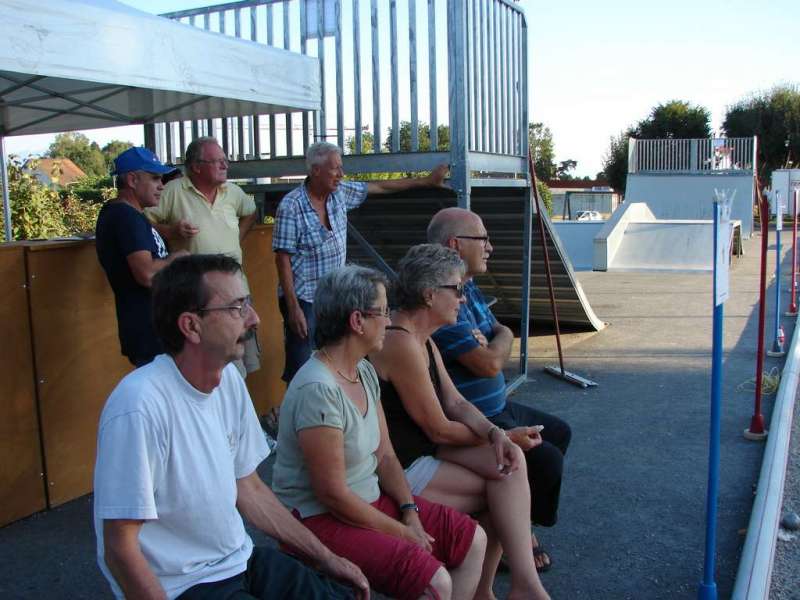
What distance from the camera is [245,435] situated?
2.35m

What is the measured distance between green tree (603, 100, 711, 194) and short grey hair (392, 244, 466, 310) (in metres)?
49.1

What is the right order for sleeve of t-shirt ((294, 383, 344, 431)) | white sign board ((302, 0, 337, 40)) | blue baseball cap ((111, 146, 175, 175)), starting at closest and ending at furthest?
sleeve of t-shirt ((294, 383, 344, 431)), blue baseball cap ((111, 146, 175, 175)), white sign board ((302, 0, 337, 40))

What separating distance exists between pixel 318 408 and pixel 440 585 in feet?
2.06

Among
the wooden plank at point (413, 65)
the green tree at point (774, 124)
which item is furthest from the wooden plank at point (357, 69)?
the green tree at point (774, 124)

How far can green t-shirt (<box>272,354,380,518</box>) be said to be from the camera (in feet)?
8.18

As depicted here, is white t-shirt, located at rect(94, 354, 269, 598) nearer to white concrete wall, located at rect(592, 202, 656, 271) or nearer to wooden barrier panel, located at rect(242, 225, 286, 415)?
wooden barrier panel, located at rect(242, 225, 286, 415)

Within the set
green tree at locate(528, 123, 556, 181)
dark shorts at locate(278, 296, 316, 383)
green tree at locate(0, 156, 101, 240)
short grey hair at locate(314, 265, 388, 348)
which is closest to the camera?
short grey hair at locate(314, 265, 388, 348)

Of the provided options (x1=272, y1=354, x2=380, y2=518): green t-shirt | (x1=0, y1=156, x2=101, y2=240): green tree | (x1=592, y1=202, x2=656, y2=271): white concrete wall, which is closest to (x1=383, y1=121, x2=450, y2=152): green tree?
(x1=272, y1=354, x2=380, y2=518): green t-shirt

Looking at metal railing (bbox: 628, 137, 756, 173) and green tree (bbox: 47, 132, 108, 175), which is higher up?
green tree (bbox: 47, 132, 108, 175)

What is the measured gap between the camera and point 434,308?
3207 mm

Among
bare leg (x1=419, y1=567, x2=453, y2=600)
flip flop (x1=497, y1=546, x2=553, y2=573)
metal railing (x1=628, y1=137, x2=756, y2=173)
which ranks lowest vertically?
flip flop (x1=497, y1=546, x2=553, y2=573)

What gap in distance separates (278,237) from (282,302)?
1.41 feet

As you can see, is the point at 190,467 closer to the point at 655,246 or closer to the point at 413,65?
the point at 413,65

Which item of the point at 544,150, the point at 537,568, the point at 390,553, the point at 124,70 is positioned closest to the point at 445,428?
the point at 390,553
